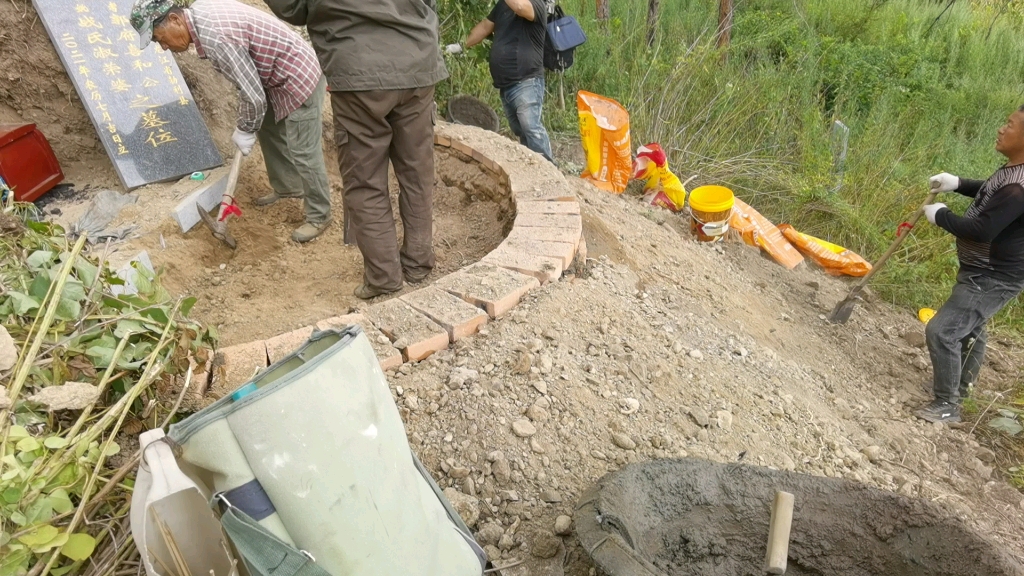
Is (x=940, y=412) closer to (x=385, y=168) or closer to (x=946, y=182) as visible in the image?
(x=946, y=182)

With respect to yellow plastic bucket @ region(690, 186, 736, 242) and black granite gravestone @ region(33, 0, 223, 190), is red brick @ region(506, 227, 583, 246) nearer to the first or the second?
yellow plastic bucket @ region(690, 186, 736, 242)

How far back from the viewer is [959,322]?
10.2ft

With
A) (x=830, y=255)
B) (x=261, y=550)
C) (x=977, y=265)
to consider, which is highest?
(x=261, y=550)

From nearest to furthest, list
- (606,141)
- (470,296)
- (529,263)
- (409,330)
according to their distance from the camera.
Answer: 1. (409,330)
2. (470,296)
3. (529,263)
4. (606,141)

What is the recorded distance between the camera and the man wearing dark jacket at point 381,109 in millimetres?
2672

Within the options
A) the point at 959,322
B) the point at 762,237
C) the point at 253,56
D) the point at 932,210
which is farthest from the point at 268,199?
the point at 959,322

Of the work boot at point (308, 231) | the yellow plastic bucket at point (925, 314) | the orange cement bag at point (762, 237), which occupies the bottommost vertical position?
the yellow plastic bucket at point (925, 314)

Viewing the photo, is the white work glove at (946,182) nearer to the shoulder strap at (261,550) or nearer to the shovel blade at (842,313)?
the shovel blade at (842,313)

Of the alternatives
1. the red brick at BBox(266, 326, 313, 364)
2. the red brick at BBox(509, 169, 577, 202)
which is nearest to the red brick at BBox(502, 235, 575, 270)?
the red brick at BBox(509, 169, 577, 202)

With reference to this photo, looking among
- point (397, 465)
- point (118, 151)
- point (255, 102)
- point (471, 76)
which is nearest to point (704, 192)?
point (471, 76)

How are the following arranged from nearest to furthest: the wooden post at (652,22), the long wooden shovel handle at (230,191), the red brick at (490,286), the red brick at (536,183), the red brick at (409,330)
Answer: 1. the red brick at (409,330)
2. the red brick at (490,286)
3. the red brick at (536,183)
4. the long wooden shovel handle at (230,191)
5. the wooden post at (652,22)

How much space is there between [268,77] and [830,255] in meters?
3.73

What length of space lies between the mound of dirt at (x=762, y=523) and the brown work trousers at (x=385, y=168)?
69.6 inches

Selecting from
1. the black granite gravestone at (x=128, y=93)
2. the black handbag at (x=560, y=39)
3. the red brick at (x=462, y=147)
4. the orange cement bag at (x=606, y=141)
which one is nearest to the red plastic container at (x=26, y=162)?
the black granite gravestone at (x=128, y=93)
